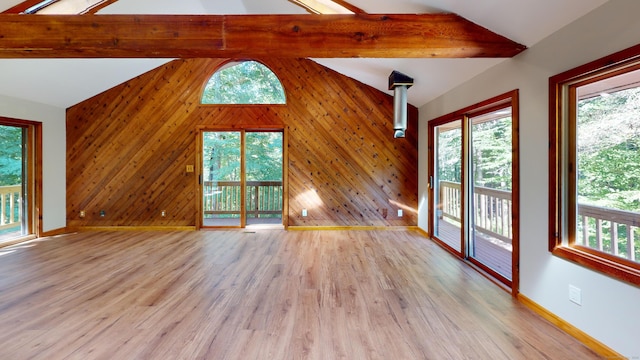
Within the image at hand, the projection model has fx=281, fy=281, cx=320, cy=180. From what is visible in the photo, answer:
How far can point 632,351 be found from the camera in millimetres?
1664

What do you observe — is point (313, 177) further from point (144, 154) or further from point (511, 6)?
point (511, 6)

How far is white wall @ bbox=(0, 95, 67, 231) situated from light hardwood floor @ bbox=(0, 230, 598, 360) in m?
1.19

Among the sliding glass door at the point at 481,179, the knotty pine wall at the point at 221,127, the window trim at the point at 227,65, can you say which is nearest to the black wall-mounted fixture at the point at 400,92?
the sliding glass door at the point at 481,179

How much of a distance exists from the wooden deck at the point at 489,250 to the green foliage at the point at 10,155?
6.96m

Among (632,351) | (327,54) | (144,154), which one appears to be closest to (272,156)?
(144,154)

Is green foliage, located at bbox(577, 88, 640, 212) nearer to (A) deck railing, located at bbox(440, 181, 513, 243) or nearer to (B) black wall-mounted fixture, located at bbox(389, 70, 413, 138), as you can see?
(A) deck railing, located at bbox(440, 181, 513, 243)

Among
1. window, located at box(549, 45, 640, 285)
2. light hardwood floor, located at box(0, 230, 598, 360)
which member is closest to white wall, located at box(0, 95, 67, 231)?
light hardwood floor, located at box(0, 230, 598, 360)

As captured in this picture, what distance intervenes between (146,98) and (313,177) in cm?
349

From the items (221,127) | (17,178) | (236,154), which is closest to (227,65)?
(221,127)

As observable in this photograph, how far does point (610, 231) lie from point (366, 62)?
3.44m

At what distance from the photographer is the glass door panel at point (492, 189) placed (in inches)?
122

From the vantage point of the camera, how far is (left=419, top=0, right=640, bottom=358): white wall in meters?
1.70

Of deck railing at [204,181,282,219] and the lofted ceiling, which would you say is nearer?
the lofted ceiling

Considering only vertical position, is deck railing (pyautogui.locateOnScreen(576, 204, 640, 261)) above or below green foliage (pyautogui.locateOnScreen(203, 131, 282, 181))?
below
